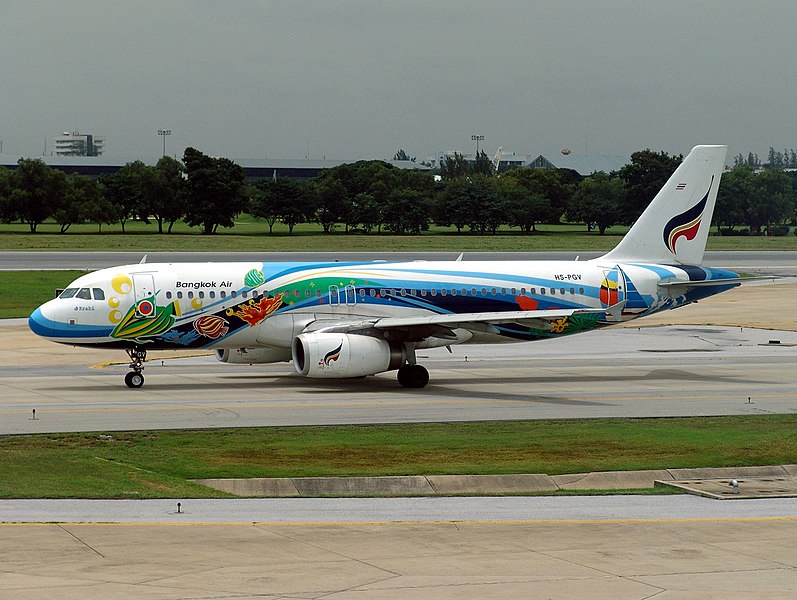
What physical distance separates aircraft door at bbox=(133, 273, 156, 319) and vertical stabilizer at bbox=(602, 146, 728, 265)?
1723cm

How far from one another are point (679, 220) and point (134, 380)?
2117 cm

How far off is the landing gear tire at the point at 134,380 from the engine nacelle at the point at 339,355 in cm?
517

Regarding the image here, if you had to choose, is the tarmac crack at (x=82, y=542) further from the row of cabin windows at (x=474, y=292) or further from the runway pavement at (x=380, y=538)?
the row of cabin windows at (x=474, y=292)

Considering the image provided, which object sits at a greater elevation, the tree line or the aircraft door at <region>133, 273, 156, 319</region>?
the tree line

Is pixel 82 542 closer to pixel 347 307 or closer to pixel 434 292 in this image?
pixel 347 307

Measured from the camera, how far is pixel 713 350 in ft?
172

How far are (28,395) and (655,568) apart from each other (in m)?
25.2

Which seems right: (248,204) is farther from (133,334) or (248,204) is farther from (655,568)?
(655,568)

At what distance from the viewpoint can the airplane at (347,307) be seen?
38906mm

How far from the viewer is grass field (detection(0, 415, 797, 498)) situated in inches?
979

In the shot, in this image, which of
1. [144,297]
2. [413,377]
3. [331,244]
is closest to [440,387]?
[413,377]

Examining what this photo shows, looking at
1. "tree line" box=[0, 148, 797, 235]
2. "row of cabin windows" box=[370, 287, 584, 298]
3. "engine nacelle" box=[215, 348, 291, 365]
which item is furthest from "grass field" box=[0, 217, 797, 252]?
"engine nacelle" box=[215, 348, 291, 365]

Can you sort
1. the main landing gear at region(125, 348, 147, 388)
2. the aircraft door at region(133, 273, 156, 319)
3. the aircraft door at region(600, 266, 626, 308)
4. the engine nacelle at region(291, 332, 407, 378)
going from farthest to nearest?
the aircraft door at region(600, 266, 626, 308)
the main landing gear at region(125, 348, 147, 388)
the aircraft door at region(133, 273, 156, 319)
the engine nacelle at region(291, 332, 407, 378)

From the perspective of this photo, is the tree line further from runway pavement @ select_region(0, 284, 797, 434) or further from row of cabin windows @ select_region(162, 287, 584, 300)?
row of cabin windows @ select_region(162, 287, 584, 300)
